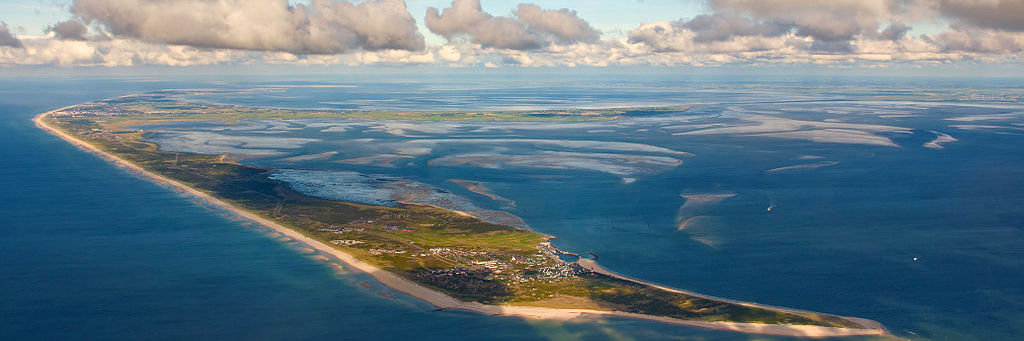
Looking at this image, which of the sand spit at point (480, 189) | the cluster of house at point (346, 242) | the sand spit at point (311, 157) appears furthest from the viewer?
the sand spit at point (311, 157)

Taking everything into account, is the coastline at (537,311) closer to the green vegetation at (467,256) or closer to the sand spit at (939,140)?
the green vegetation at (467,256)

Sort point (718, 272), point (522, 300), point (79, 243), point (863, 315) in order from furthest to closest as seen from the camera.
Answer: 1. point (79, 243)
2. point (718, 272)
3. point (522, 300)
4. point (863, 315)

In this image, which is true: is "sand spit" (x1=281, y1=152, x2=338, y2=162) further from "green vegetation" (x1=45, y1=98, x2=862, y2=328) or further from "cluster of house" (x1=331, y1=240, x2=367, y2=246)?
"cluster of house" (x1=331, y1=240, x2=367, y2=246)

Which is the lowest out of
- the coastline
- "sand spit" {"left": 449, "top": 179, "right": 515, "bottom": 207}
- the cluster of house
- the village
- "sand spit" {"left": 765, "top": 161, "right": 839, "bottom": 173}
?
the coastline

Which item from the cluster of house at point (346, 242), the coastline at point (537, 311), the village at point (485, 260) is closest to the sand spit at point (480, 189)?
the village at point (485, 260)

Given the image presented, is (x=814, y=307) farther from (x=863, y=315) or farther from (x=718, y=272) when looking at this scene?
(x=718, y=272)

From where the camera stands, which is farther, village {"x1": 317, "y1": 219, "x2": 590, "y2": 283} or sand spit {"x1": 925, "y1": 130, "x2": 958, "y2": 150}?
sand spit {"x1": 925, "y1": 130, "x2": 958, "y2": 150}

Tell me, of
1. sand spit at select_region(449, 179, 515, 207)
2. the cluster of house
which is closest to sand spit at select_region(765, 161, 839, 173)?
sand spit at select_region(449, 179, 515, 207)

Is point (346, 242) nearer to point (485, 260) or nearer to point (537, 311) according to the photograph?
point (485, 260)

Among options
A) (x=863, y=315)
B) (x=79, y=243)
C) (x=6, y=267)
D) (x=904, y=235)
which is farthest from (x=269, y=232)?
(x=904, y=235)
